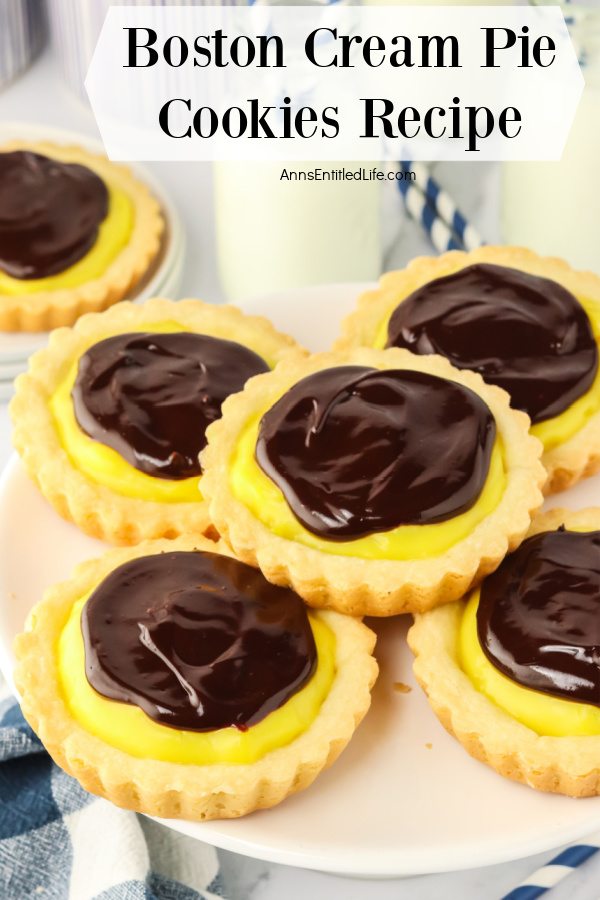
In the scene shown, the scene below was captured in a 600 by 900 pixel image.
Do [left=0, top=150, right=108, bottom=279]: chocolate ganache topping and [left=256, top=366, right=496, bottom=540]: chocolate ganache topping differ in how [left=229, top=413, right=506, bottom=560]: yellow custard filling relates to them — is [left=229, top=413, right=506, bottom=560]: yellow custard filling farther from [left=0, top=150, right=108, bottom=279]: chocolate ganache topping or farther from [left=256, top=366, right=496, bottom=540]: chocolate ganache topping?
[left=0, top=150, right=108, bottom=279]: chocolate ganache topping

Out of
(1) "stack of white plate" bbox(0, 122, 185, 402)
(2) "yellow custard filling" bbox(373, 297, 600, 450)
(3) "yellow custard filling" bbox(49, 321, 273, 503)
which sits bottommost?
(1) "stack of white plate" bbox(0, 122, 185, 402)

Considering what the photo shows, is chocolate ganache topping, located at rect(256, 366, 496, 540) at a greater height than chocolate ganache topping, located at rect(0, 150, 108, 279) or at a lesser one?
greater

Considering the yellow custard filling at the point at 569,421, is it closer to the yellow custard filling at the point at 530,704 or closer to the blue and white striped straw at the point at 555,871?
the yellow custard filling at the point at 530,704

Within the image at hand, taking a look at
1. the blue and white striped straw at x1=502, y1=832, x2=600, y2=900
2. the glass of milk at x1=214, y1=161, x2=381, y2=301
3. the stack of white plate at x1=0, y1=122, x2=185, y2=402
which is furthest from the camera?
the stack of white plate at x1=0, y1=122, x2=185, y2=402

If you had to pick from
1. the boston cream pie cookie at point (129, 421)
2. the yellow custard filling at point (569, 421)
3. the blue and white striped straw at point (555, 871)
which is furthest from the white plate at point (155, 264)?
the blue and white striped straw at point (555, 871)

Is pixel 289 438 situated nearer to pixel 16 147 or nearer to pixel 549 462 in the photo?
pixel 549 462

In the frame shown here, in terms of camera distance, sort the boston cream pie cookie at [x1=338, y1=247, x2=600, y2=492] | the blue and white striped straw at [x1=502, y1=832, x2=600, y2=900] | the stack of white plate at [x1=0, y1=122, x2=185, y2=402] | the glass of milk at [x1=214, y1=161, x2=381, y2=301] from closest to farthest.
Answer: the blue and white striped straw at [x1=502, y1=832, x2=600, y2=900] < the boston cream pie cookie at [x1=338, y1=247, x2=600, y2=492] < the glass of milk at [x1=214, y1=161, x2=381, y2=301] < the stack of white plate at [x1=0, y1=122, x2=185, y2=402]

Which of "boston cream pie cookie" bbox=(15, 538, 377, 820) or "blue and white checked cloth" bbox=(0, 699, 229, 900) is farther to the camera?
"blue and white checked cloth" bbox=(0, 699, 229, 900)

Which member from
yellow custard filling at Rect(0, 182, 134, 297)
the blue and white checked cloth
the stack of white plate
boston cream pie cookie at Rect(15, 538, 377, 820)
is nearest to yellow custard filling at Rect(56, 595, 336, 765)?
boston cream pie cookie at Rect(15, 538, 377, 820)

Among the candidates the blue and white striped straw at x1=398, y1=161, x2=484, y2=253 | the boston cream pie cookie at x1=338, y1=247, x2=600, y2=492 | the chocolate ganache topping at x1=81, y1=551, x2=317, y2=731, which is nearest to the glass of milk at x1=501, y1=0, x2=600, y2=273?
the blue and white striped straw at x1=398, y1=161, x2=484, y2=253

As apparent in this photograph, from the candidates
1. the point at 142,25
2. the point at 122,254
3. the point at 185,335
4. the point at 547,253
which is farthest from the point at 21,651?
the point at 142,25

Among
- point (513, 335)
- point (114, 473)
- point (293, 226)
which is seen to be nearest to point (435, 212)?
point (293, 226)
